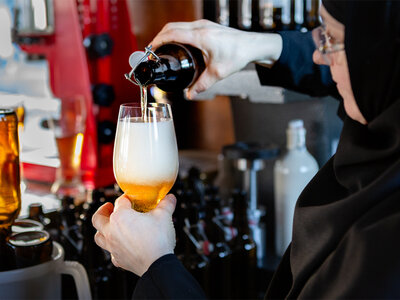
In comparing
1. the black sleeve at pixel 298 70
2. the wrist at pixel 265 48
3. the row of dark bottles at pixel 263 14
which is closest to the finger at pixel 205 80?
the wrist at pixel 265 48

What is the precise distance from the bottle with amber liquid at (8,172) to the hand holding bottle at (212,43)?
1.24 ft

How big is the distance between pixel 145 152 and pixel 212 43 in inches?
13.8

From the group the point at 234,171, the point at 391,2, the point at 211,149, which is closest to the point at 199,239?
the point at 234,171

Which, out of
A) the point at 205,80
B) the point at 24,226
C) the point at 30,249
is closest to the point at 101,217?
the point at 30,249

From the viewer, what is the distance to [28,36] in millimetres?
2479

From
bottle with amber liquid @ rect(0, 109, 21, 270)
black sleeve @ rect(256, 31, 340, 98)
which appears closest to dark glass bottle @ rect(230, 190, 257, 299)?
black sleeve @ rect(256, 31, 340, 98)

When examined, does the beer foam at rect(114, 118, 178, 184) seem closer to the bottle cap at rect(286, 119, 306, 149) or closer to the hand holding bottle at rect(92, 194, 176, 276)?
the hand holding bottle at rect(92, 194, 176, 276)

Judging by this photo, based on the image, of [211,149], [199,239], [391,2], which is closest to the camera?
[391,2]

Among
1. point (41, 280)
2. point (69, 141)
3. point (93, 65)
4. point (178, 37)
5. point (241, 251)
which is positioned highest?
point (178, 37)

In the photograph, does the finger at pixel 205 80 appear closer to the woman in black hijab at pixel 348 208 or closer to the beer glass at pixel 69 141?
the woman in black hijab at pixel 348 208

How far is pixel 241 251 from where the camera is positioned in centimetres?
179

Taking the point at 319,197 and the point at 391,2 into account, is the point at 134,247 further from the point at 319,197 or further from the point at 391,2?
the point at 391,2

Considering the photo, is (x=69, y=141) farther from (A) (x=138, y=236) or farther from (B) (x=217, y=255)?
(A) (x=138, y=236)

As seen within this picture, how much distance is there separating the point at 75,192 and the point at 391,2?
159 centimetres
